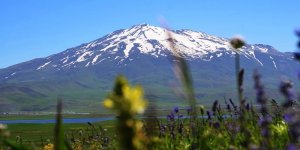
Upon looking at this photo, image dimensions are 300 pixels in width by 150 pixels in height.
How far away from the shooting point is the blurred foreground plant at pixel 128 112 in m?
1.30

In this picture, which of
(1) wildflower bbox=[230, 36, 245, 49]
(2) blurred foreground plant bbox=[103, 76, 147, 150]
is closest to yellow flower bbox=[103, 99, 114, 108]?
(2) blurred foreground plant bbox=[103, 76, 147, 150]

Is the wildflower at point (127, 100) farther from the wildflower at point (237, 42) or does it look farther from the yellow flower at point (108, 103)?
the wildflower at point (237, 42)

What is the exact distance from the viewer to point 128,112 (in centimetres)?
130

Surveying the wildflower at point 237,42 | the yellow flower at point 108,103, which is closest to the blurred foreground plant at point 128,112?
the yellow flower at point 108,103

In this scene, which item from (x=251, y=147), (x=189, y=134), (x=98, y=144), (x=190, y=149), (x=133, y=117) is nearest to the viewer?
(x=133, y=117)

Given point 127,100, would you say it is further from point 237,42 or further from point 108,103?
→ point 237,42

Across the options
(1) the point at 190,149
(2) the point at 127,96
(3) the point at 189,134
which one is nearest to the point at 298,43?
(2) the point at 127,96

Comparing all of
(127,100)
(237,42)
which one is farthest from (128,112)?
(237,42)

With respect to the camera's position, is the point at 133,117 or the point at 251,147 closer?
the point at 133,117

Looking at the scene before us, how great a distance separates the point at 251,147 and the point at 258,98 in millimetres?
311

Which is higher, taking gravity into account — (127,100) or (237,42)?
(237,42)

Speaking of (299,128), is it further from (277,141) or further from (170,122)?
(170,122)

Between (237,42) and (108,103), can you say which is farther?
(237,42)

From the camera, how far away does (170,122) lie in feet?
25.8
